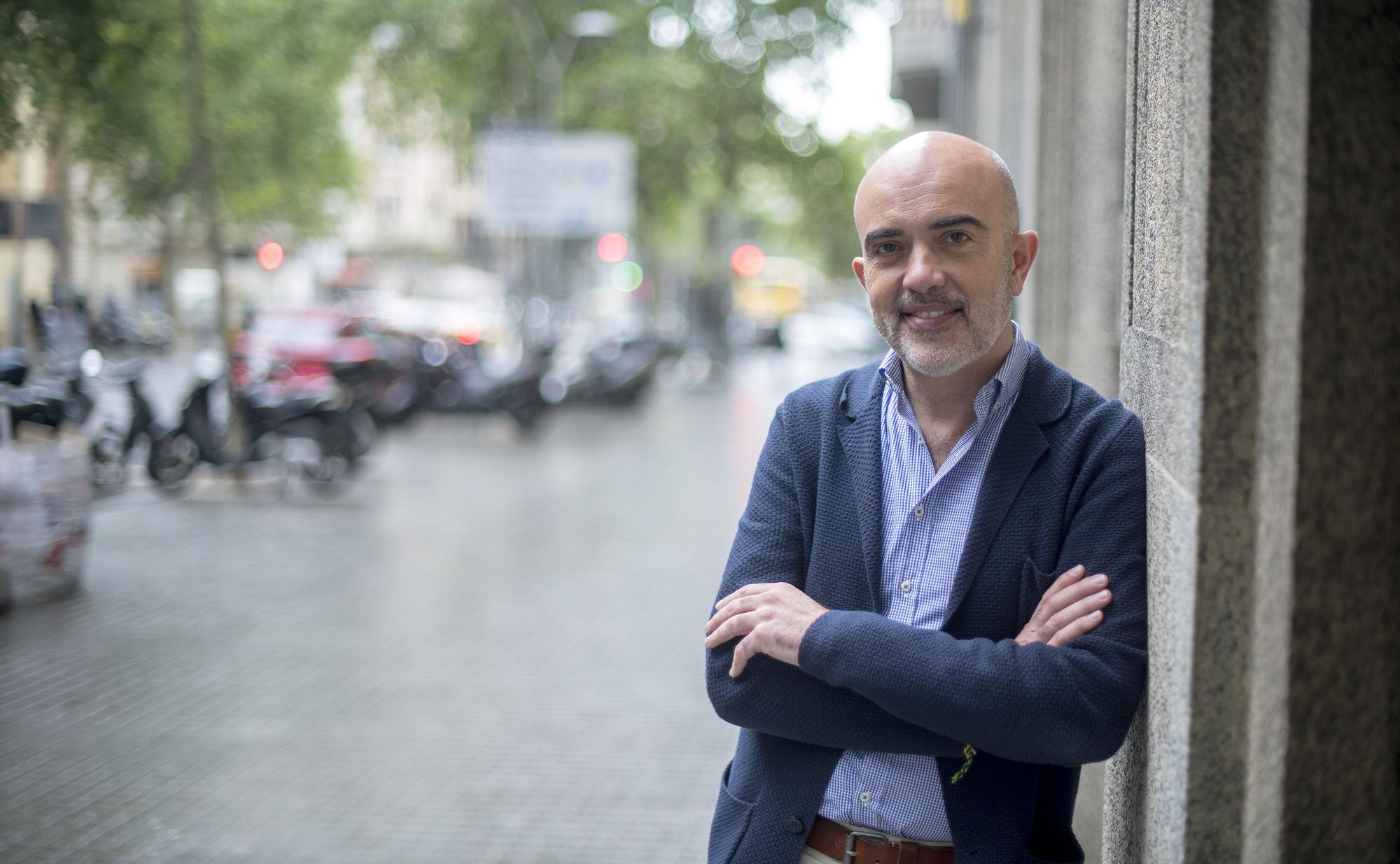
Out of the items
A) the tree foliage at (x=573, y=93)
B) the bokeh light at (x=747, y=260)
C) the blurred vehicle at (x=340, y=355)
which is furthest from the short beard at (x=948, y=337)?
the bokeh light at (x=747, y=260)

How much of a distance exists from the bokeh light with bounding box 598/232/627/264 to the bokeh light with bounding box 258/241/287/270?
10.7m

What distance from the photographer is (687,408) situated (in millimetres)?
28547

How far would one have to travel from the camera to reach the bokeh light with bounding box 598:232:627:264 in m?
39.4

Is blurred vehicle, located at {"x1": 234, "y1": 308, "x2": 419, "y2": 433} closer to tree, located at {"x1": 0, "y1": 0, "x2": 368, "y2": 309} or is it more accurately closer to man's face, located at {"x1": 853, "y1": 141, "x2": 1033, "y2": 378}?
tree, located at {"x1": 0, "y1": 0, "x2": 368, "y2": 309}

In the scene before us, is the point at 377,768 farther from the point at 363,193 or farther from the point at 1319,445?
the point at 363,193

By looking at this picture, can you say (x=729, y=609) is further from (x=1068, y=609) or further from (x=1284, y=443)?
(x=1284, y=443)

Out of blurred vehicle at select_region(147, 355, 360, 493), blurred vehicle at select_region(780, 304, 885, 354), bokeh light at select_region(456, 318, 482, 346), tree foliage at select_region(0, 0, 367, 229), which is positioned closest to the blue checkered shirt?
tree foliage at select_region(0, 0, 367, 229)

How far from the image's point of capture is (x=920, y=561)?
2.22 m

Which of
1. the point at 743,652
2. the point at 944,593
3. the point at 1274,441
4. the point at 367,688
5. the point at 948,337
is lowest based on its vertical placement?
the point at 367,688

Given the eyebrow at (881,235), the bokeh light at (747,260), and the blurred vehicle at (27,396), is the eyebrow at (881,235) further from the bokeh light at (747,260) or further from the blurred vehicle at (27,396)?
the bokeh light at (747,260)

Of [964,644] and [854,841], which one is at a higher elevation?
[964,644]

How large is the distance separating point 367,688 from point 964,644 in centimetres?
552

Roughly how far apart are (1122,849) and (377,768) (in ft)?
13.5

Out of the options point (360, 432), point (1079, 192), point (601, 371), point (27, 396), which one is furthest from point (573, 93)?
point (1079, 192)
